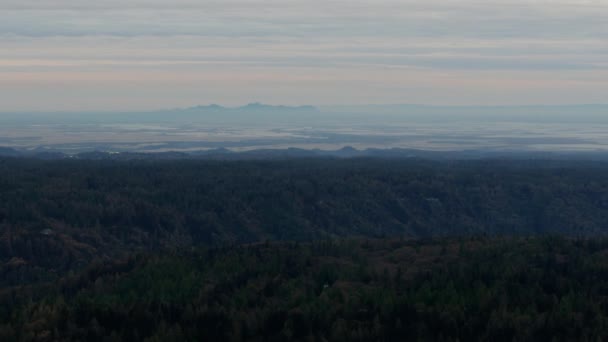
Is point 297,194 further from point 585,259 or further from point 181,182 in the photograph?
point 585,259

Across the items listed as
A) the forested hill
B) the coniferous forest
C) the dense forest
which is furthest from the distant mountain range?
the dense forest

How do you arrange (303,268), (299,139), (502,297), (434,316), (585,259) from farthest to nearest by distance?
(299,139) < (303,268) < (585,259) < (502,297) < (434,316)

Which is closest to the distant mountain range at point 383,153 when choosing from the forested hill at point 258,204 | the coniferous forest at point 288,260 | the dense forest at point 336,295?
the forested hill at point 258,204

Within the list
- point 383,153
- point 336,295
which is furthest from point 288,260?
point 383,153

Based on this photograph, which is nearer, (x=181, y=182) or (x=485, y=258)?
(x=485, y=258)

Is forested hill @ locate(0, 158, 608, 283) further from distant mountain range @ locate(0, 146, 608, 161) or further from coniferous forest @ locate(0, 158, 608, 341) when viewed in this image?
distant mountain range @ locate(0, 146, 608, 161)

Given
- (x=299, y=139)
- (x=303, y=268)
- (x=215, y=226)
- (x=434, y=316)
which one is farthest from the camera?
(x=299, y=139)

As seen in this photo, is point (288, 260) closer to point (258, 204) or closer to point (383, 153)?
point (258, 204)

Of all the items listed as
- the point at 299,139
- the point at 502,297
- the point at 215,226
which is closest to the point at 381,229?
the point at 215,226
